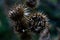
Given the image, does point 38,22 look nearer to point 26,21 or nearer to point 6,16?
point 26,21

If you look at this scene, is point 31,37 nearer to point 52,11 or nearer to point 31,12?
point 31,12

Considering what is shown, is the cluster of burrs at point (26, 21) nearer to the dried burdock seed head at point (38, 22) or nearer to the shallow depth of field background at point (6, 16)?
the dried burdock seed head at point (38, 22)

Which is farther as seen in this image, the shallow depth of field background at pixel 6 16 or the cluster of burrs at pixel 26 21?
the shallow depth of field background at pixel 6 16

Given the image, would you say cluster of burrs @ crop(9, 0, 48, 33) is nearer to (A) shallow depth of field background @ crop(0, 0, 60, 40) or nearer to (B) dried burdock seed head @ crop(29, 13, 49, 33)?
(B) dried burdock seed head @ crop(29, 13, 49, 33)

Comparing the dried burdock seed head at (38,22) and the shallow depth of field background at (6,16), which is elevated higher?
the shallow depth of field background at (6,16)

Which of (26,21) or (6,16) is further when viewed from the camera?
(6,16)

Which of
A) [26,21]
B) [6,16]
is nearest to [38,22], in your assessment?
[26,21]

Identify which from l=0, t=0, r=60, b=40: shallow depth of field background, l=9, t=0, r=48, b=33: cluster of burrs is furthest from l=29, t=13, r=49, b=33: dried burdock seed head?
l=0, t=0, r=60, b=40: shallow depth of field background

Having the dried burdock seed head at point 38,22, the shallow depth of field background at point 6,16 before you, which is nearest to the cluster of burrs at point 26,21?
the dried burdock seed head at point 38,22

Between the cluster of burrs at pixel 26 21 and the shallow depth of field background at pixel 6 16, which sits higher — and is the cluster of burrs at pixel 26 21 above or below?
below

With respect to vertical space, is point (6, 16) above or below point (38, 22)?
above
